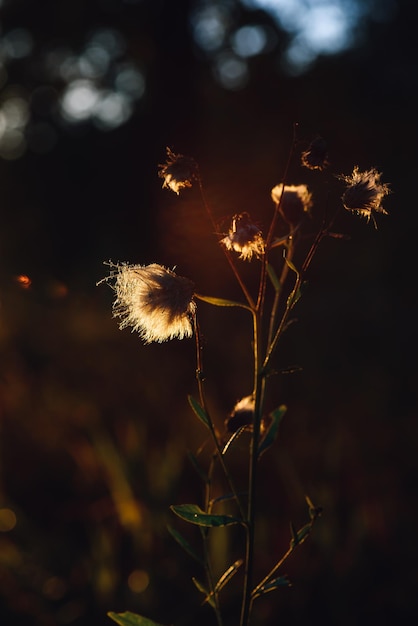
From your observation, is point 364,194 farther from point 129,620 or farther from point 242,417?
Answer: point 129,620

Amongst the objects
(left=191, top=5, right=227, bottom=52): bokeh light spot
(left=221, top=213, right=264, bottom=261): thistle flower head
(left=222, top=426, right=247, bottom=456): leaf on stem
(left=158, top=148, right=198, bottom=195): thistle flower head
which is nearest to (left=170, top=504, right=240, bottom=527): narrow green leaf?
(left=222, top=426, right=247, bottom=456): leaf on stem

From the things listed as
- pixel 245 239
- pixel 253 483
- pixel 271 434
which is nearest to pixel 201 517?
pixel 253 483

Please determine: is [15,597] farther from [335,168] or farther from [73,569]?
[335,168]

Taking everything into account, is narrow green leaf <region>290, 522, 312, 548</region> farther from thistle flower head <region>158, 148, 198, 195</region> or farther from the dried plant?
thistle flower head <region>158, 148, 198, 195</region>

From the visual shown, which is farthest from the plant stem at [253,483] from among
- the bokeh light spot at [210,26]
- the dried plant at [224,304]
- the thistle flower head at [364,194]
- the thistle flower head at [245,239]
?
the bokeh light spot at [210,26]

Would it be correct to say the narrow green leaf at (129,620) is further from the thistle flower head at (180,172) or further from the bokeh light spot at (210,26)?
the bokeh light spot at (210,26)

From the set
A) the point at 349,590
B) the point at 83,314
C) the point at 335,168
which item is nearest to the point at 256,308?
the point at 349,590
